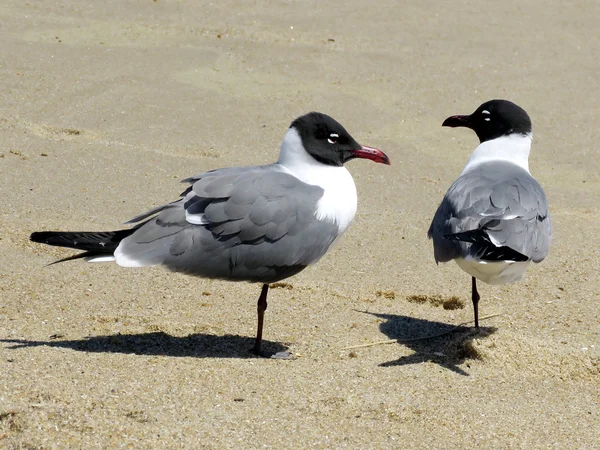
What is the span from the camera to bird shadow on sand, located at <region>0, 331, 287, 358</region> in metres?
4.37

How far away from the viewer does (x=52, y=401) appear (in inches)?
141

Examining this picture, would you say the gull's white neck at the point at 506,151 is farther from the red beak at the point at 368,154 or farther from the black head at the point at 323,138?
the black head at the point at 323,138

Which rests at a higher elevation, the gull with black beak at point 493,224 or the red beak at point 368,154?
the red beak at point 368,154

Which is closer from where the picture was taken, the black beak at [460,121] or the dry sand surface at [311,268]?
the dry sand surface at [311,268]

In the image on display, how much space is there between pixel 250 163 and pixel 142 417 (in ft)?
12.9

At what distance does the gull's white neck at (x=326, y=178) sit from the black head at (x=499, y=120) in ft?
4.17

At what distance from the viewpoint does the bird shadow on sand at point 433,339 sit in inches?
183

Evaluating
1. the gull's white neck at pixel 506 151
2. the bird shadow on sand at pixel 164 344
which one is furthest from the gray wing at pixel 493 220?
the bird shadow on sand at pixel 164 344

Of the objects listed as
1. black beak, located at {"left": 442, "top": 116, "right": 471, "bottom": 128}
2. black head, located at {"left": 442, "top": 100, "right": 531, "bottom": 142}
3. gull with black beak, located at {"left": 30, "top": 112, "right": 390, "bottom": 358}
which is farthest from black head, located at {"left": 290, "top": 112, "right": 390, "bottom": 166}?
black beak, located at {"left": 442, "top": 116, "right": 471, "bottom": 128}

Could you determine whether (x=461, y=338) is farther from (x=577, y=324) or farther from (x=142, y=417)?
(x=142, y=417)

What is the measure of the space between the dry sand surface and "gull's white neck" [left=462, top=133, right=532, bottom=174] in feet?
2.77

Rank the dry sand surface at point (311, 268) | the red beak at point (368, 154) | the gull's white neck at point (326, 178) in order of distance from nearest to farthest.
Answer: the dry sand surface at point (311, 268), the gull's white neck at point (326, 178), the red beak at point (368, 154)

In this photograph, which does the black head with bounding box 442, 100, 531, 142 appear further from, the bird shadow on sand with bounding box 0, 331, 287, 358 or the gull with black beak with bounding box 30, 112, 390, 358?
the bird shadow on sand with bounding box 0, 331, 287, 358

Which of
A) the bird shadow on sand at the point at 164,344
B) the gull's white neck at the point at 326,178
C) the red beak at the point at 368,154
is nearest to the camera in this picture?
the bird shadow on sand at the point at 164,344
